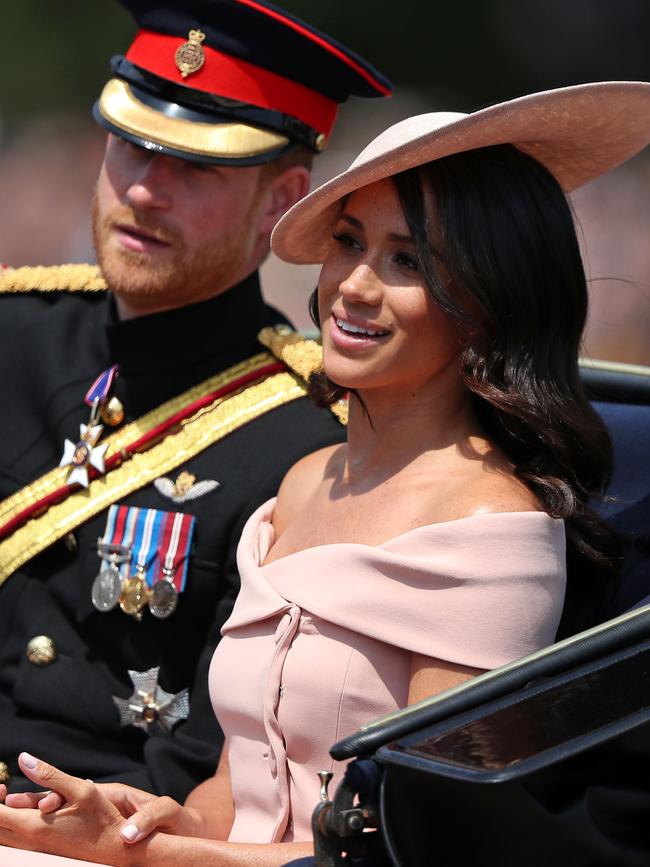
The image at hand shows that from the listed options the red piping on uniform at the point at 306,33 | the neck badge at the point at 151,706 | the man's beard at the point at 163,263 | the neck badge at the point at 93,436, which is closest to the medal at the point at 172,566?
the neck badge at the point at 151,706

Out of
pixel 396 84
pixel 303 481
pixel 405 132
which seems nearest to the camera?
pixel 405 132

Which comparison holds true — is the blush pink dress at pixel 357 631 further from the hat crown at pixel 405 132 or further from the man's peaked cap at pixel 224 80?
the man's peaked cap at pixel 224 80

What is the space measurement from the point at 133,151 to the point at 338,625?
4.15ft

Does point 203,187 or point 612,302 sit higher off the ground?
point 203,187

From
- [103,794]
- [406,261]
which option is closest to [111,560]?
[103,794]

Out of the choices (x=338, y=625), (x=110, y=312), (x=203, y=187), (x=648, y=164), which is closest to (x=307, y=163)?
(x=203, y=187)

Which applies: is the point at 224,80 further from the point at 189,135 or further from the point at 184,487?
the point at 184,487

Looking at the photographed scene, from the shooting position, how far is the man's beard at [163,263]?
2.98 metres

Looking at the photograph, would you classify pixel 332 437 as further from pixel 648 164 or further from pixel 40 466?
pixel 648 164

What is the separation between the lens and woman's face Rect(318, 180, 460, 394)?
221 centimetres

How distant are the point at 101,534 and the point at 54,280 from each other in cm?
72

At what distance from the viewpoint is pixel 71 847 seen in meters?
2.12

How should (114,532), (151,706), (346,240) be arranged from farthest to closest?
(114,532) < (151,706) < (346,240)

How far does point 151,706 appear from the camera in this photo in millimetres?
2795
